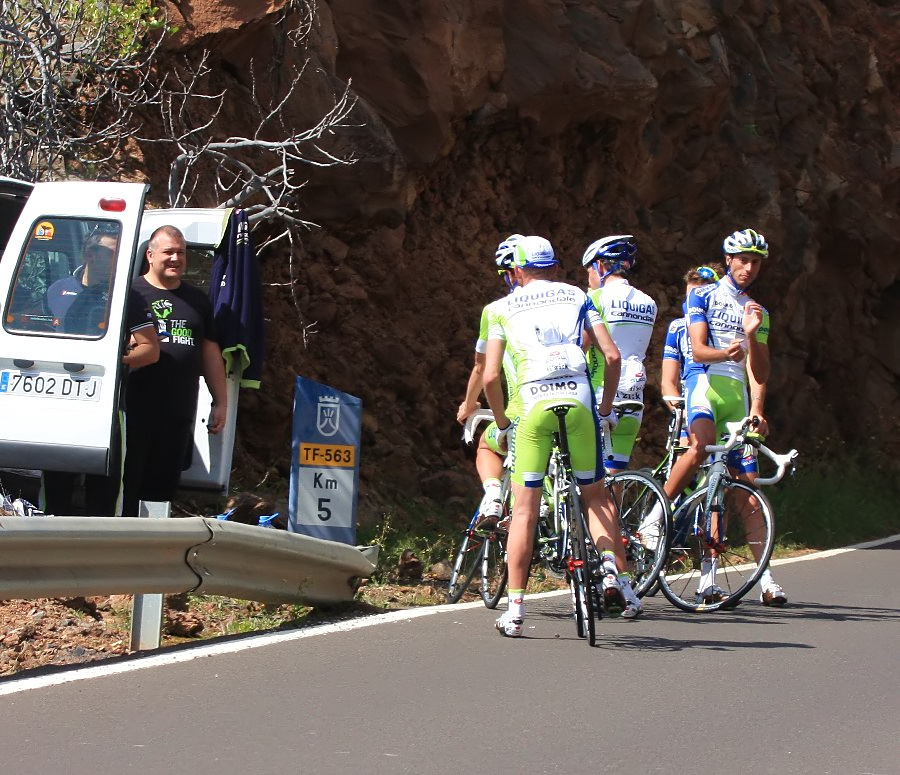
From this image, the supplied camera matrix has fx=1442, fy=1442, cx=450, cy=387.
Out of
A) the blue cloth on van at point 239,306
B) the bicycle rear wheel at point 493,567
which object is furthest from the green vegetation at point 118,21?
the bicycle rear wheel at point 493,567

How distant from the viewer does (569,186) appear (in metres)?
16.7

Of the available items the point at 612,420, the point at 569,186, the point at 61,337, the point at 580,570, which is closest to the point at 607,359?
the point at 580,570

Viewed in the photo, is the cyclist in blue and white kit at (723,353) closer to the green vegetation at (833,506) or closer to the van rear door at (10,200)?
the green vegetation at (833,506)

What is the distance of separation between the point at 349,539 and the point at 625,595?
1.76m

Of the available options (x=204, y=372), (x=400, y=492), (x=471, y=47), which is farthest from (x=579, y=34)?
(x=204, y=372)

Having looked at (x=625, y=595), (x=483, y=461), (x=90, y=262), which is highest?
(x=90, y=262)

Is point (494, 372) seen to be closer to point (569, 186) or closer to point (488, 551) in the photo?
point (488, 551)

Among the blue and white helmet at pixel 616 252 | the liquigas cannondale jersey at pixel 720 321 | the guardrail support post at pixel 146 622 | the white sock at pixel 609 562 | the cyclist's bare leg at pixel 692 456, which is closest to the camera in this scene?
the guardrail support post at pixel 146 622

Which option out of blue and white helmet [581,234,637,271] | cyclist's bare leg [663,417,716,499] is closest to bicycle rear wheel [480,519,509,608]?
cyclist's bare leg [663,417,716,499]

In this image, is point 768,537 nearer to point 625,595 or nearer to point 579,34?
point 625,595

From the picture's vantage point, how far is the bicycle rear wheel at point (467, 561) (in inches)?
318

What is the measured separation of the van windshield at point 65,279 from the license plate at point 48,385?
248 millimetres

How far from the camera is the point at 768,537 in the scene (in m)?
8.20

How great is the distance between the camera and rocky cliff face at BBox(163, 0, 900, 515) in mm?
13266
